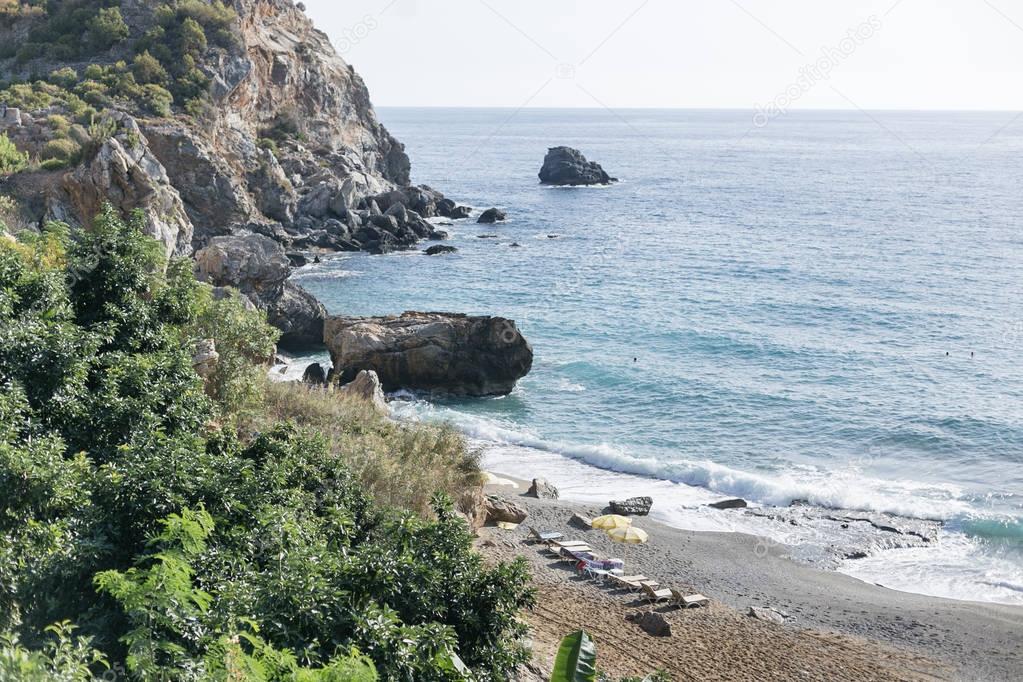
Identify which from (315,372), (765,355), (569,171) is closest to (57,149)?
(315,372)

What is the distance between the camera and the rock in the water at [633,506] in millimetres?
24891

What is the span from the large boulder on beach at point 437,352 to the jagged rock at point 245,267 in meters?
3.87

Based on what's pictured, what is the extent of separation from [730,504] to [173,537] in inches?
769

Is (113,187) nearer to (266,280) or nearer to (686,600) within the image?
(266,280)

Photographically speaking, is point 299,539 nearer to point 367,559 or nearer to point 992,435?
point 367,559

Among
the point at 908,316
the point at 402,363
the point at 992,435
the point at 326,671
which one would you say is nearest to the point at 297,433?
the point at 326,671

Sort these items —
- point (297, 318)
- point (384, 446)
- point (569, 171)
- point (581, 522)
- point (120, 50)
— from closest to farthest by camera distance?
point (384, 446)
point (581, 522)
point (297, 318)
point (120, 50)
point (569, 171)

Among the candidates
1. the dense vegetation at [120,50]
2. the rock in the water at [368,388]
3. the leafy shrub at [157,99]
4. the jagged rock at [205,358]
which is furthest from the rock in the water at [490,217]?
the jagged rock at [205,358]

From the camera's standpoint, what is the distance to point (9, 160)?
33.7 m

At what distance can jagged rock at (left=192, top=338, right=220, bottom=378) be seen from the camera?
17.4 meters

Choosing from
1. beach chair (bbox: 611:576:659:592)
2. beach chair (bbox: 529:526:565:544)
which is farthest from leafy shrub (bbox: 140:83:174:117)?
beach chair (bbox: 611:576:659:592)

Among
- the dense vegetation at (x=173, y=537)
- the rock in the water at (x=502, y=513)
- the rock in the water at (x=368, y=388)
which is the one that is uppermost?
the dense vegetation at (x=173, y=537)

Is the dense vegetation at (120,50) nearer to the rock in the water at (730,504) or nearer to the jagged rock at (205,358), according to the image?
the jagged rock at (205,358)

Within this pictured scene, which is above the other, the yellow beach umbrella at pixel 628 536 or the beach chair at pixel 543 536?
the beach chair at pixel 543 536
